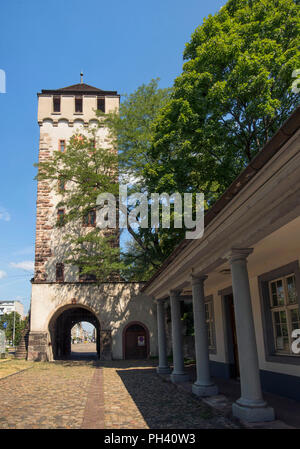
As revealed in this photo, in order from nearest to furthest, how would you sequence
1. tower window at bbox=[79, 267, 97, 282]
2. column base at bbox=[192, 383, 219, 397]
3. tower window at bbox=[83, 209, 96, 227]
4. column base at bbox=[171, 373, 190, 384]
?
1. column base at bbox=[192, 383, 219, 397]
2. column base at bbox=[171, 373, 190, 384]
3. tower window at bbox=[79, 267, 97, 282]
4. tower window at bbox=[83, 209, 96, 227]

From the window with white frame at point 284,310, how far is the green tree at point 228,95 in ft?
24.8

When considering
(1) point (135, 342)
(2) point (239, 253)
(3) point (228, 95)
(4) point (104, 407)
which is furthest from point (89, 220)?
(2) point (239, 253)

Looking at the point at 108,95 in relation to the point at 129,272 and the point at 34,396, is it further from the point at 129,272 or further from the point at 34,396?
the point at 34,396

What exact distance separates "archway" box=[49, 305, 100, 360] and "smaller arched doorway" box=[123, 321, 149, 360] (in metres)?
3.58

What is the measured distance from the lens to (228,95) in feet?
47.3

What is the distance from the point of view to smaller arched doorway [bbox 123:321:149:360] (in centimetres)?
2488

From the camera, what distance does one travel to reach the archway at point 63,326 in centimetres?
2589

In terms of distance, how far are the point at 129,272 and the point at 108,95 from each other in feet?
51.0

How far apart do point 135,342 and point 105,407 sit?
57.4ft

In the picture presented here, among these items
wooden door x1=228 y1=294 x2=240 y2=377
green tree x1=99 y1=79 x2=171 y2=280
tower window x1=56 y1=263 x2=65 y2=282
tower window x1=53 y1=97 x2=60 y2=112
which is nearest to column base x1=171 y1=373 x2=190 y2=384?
wooden door x1=228 y1=294 x2=240 y2=377

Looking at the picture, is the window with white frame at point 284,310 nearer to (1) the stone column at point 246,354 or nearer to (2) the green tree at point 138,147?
(1) the stone column at point 246,354

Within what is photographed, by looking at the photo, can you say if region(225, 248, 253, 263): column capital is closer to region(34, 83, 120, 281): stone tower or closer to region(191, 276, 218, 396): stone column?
region(191, 276, 218, 396): stone column

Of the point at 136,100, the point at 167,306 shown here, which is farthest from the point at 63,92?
the point at 167,306

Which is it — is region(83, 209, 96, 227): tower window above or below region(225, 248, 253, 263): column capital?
above
